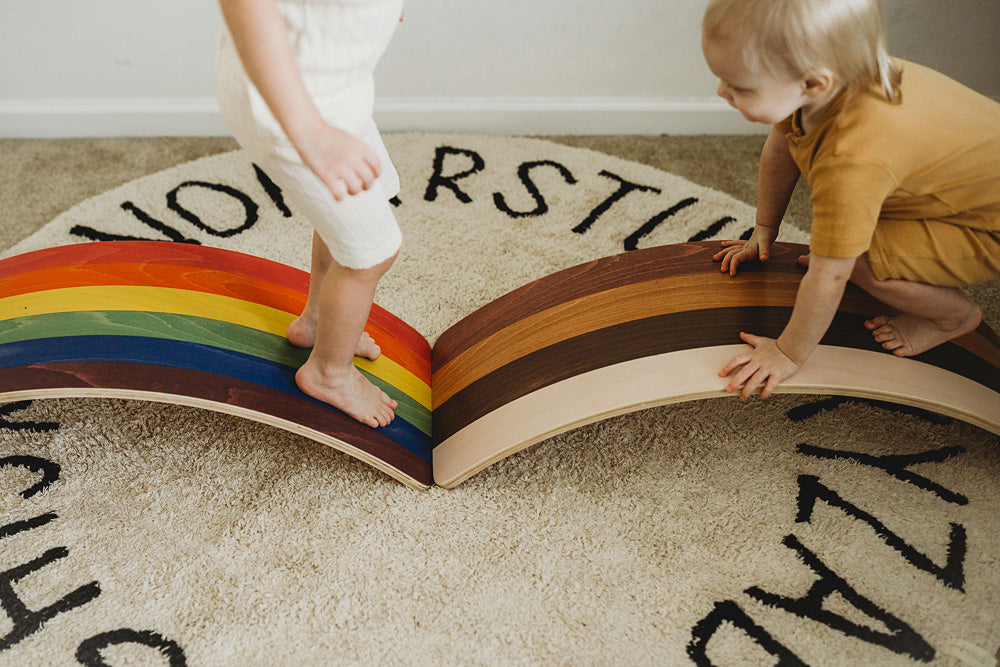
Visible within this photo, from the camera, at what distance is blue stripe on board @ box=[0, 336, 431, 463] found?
1107 millimetres

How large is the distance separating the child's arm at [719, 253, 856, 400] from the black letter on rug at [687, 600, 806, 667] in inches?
12.6

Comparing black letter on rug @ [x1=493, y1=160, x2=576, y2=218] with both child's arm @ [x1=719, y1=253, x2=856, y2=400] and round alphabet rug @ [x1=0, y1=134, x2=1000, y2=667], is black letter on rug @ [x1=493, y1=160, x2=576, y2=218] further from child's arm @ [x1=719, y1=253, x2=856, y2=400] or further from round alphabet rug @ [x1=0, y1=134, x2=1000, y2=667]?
child's arm @ [x1=719, y1=253, x2=856, y2=400]

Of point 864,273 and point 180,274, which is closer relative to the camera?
point 864,273

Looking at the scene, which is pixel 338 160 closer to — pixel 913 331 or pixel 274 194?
pixel 913 331

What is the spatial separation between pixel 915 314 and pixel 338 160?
3.07ft

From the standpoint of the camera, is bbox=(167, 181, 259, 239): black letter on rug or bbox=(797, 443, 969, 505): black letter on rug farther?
bbox=(167, 181, 259, 239): black letter on rug

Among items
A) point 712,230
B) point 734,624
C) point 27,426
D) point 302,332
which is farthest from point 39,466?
point 712,230

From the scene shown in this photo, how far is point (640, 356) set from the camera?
117 cm

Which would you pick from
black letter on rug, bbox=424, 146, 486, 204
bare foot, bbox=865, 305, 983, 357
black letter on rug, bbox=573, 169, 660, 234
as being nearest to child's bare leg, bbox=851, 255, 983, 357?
bare foot, bbox=865, 305, 983, 357

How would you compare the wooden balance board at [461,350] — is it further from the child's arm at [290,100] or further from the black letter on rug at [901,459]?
the child's arm at [290,100]

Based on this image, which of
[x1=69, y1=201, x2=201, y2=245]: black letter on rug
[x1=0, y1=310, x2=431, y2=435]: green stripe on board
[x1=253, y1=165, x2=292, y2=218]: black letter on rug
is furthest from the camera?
[x1=253, y1=165, x2=292, y2=218]: black letter on rug

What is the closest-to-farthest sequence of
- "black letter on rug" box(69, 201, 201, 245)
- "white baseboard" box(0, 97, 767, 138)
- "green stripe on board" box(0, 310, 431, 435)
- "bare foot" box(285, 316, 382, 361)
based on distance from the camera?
"green stripe on board" box(0, 310, 431, 435), "bare foot" box(285, 316, 382, 361), "black letter on rug" box(69, 201, 201, 245), "white baseboard" box(0, 97, 767, 138)

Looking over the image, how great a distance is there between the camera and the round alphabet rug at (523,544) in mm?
1074

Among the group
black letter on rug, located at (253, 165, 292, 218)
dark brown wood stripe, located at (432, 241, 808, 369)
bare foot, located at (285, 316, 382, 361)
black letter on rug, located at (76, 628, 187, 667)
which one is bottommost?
black letter on rug, located at (76, 628, 187, 667)
